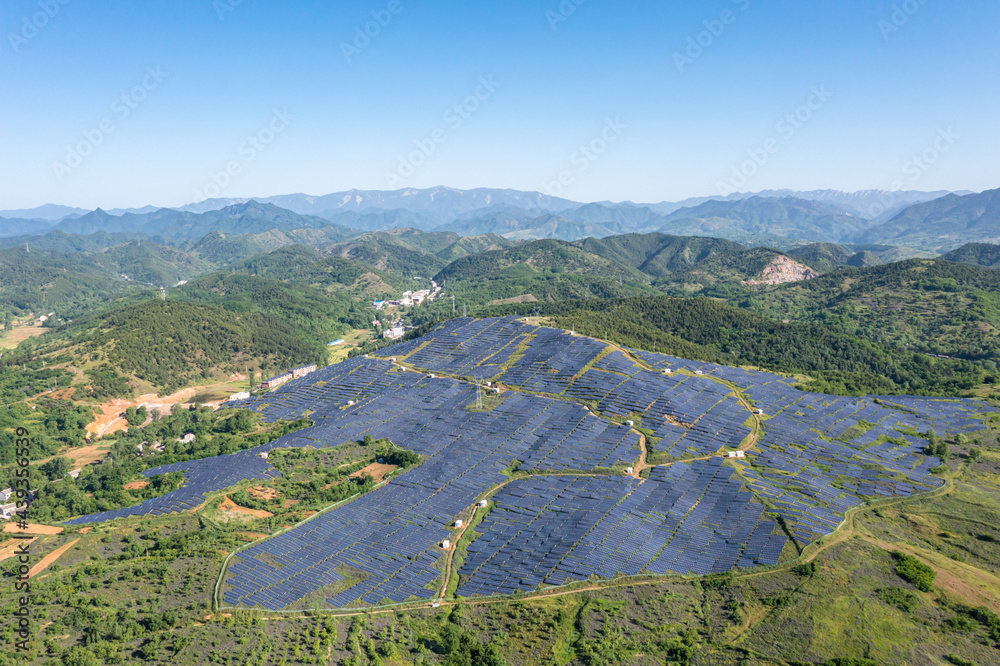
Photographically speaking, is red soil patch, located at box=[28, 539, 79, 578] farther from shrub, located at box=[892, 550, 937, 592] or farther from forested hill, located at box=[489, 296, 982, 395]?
forested hill, located at box=[489, 296, 982, 395]

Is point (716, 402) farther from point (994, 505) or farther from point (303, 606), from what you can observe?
point (303, 606)

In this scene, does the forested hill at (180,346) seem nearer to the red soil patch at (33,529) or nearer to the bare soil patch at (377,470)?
the red soil patch at (33,529)

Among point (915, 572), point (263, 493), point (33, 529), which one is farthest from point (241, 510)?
point (915, 572)

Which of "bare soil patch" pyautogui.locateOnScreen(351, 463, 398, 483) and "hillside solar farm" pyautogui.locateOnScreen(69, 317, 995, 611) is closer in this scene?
"hillside solar farm" pyautogui.locateOnScreen(69, 317, 995, 611)

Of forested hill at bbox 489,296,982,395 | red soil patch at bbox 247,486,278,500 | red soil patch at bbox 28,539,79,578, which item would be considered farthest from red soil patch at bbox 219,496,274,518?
forested hill at bbox 489,296,982,395

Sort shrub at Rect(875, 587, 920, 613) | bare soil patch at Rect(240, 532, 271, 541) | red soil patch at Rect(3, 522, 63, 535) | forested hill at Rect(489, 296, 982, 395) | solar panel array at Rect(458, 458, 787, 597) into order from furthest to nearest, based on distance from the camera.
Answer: forested hill at Rect(489, 296, 982, 395) → red soil patch at Rect(3, 522, 63, 535) → bare soil patch at Rect(240, 532, 271, 541) → solar panel array at Rect(458, 458, 787, 597) → shrub at Rect(875, 587, 920, 613)

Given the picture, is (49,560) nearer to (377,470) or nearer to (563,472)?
(377,470)

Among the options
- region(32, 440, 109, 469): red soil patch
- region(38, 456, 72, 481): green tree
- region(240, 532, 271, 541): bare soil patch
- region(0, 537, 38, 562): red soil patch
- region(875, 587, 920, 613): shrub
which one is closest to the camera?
region(875, 587, 920, 613): shrub
